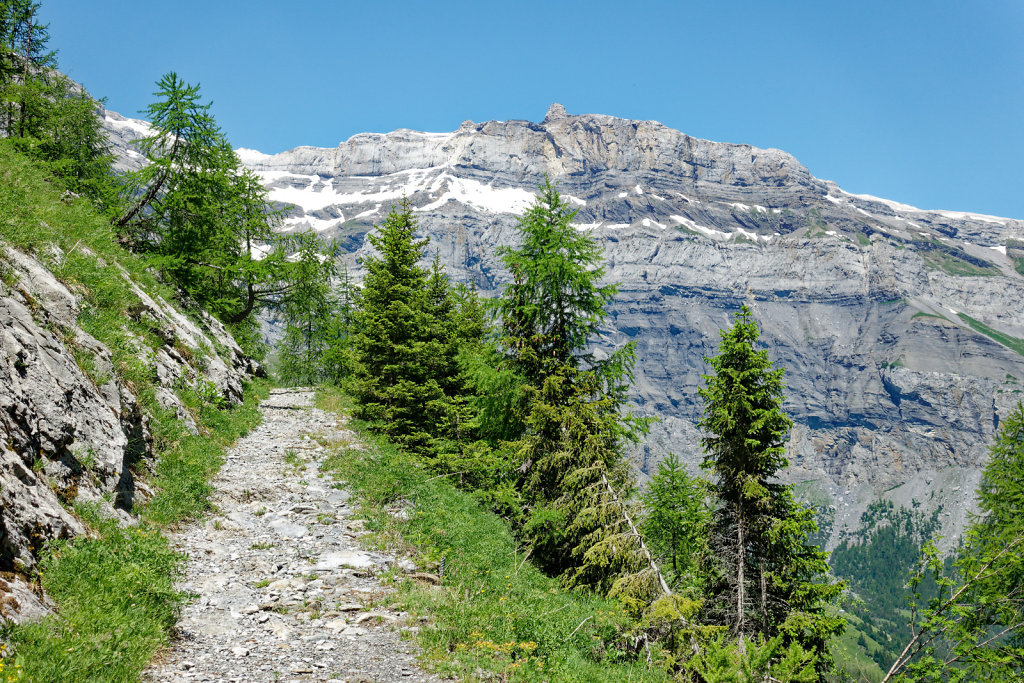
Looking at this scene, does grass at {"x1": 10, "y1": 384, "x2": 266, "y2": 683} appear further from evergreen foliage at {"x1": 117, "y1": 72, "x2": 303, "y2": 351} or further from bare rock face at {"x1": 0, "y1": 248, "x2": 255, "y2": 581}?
evergreen foliage at {"x1": 117, "y1": 72, "x2": 303, "y2": 351}

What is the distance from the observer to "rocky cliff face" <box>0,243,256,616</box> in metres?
6.65

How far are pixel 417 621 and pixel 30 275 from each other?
32.3ft

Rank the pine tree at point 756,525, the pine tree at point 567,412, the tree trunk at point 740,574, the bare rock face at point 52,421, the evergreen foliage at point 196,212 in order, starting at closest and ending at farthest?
the bare rock face at point 52,421, the pine tree at point 567,412, the tree trunk at point 740,574, the pine tree at point 756,525, the evergreen foliage at point 196,212

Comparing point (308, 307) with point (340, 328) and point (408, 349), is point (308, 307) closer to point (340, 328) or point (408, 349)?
point (340, 328)

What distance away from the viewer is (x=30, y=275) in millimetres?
10359

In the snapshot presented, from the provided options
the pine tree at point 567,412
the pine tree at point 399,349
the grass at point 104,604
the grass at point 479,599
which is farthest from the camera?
the pine tree at point 399,349

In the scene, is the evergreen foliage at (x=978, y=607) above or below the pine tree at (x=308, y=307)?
below

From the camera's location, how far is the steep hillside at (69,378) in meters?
7.08

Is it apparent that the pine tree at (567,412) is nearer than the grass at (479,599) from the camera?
No

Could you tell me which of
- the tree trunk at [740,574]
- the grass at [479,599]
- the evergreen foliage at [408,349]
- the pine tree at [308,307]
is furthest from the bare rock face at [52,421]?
the pine tree at [308,307]

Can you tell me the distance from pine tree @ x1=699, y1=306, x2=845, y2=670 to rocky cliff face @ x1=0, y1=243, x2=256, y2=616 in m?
13.2

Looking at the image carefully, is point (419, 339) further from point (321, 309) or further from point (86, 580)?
point (321, 309)

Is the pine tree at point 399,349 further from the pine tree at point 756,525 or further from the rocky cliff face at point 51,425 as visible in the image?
the pine tree at point 756,525

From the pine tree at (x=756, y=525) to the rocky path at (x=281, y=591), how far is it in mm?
8449
